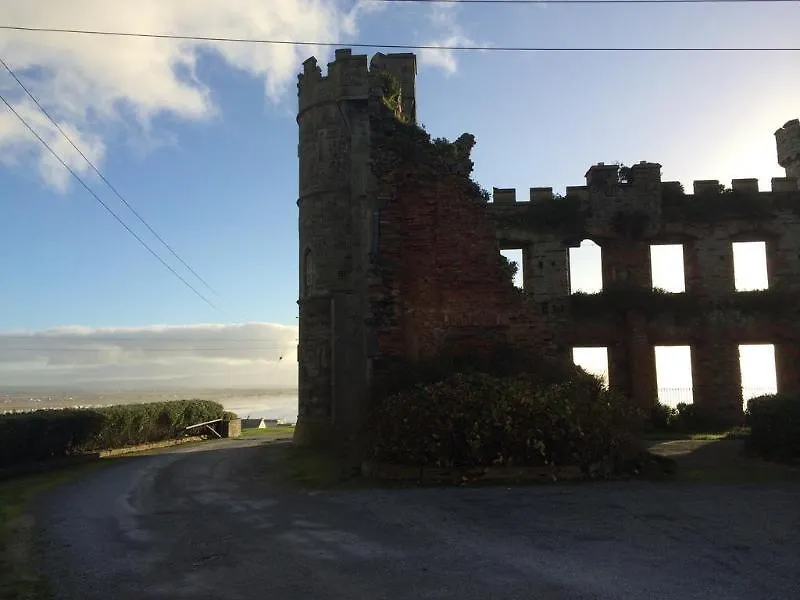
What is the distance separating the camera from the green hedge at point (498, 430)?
10.1m

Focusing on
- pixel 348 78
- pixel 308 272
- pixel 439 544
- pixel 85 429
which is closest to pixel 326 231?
pixel 308 272

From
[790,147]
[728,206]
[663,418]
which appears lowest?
[663,418]

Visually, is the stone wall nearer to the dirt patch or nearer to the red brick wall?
the dirt patch

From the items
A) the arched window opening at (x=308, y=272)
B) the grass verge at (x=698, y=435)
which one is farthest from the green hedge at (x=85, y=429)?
the grass verge at (x=698, y=435)

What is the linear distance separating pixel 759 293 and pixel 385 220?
16.9 m

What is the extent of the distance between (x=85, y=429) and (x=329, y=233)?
9127 millimetres

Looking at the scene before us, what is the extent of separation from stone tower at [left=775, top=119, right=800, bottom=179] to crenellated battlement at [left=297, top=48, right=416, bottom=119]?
16.4 metres

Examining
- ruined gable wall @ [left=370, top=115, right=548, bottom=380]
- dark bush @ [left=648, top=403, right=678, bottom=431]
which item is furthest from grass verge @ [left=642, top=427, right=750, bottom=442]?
ruined gable wall @ [left=370, top=115, right=548, bottom=380]

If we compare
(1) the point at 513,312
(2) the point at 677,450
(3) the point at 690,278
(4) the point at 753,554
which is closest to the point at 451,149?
(1) the point at 513,312

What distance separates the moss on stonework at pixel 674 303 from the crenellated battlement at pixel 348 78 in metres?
9.39

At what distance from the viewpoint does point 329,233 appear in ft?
68.4

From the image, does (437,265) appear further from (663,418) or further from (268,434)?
(268,434)

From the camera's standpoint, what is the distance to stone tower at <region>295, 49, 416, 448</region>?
19.2 meters

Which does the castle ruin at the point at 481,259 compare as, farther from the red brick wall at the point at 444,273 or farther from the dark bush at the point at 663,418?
the dark bush at the point at 663,418
